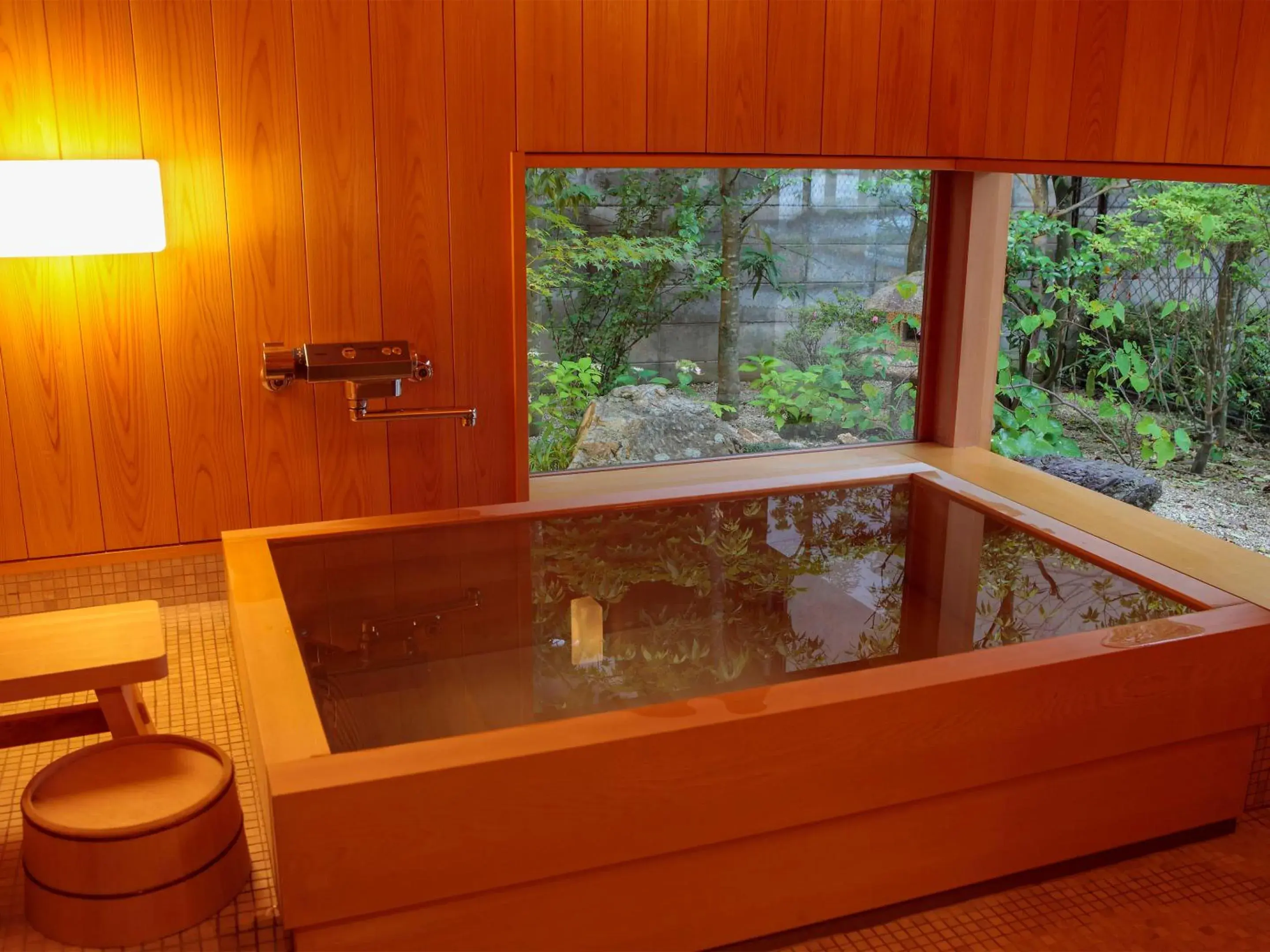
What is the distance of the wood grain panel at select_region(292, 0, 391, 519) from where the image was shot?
2.63 m

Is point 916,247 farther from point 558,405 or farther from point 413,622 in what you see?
point 413,622

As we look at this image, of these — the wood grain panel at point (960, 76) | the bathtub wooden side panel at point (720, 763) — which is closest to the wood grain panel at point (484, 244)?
the wood grain panel at point (960, 76)

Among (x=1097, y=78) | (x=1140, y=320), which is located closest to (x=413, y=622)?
(x=1097, y=78)

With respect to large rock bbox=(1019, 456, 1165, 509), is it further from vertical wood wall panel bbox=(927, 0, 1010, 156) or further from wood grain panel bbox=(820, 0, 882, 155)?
wood grain panel bbox=(820, 0, 882, 155)

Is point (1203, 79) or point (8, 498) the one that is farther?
point (8, 498)

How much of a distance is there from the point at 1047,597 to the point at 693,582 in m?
0.68

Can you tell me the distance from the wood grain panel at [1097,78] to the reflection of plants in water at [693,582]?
0.95 metres

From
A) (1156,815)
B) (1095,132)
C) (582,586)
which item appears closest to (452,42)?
(582,586)

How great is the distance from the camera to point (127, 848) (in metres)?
1.76

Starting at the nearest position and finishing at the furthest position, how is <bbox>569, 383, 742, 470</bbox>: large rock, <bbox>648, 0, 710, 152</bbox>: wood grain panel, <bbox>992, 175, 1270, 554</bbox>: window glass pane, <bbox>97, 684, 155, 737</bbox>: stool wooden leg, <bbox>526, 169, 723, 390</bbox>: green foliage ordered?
1. <bbox>97, 684, 155, 737</bbox>: stool wooden leg
2. <bbox>648, 0, 710, 152</bbox>: wood grain panel
3. <bbox>526, 169, 723, 390</bbox>: green foliage
4. <bbox>569, 383, 742, 470</bbox>: large rock
5. <bbox>992, 175, 1270, 554</bbox>: window glass pane

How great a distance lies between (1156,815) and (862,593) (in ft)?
2.18

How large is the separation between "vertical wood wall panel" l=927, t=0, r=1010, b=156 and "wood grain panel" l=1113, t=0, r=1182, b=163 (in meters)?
0.51

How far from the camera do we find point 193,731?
96.8 inches

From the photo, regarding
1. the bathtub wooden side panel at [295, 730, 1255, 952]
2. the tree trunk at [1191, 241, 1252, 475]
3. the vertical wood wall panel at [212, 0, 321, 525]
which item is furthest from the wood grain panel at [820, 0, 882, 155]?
the tree trunk at [1191, 241, 1252, 475]
